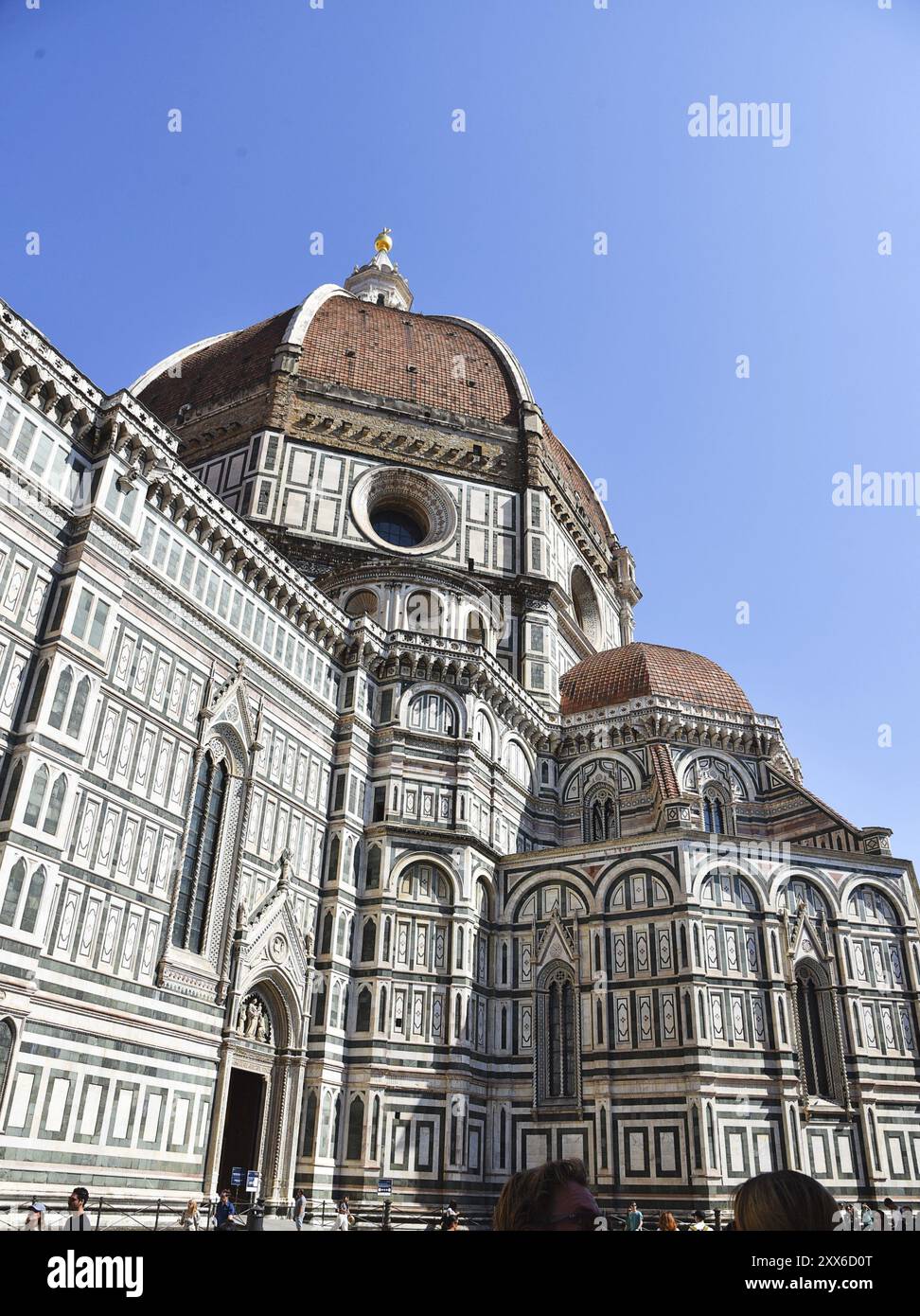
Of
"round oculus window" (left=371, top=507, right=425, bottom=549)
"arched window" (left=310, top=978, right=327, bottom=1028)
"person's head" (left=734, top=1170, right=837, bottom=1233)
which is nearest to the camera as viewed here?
"person's head" (left=734, top=1170, right=837, bottom=1233)

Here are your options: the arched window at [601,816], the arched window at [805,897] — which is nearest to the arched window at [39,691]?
the arched window at [601,816]

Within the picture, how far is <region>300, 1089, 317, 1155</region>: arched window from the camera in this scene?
24344 mm

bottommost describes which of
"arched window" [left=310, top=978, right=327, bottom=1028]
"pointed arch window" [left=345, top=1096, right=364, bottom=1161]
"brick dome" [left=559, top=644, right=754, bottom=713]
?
"pointed arch window" [left=345, top=1096, right=364, bottom=1161]

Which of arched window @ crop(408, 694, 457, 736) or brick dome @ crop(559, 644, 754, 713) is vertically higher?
brick dome @ crop(559, 644, 754, 713)

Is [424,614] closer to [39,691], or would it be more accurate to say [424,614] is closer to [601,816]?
[601,816]

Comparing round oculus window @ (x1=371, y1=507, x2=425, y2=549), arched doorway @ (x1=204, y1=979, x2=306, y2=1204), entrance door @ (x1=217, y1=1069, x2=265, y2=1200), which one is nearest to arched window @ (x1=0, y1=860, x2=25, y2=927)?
arched doorway @ (x1=204, y1=979, x2=306, y2=1204)

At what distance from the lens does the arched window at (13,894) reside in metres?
17.5

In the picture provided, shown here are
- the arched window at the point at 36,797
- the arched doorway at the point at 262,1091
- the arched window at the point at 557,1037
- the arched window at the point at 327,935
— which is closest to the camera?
the arched window at the point at 36,797

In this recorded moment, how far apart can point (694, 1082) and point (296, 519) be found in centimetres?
2350

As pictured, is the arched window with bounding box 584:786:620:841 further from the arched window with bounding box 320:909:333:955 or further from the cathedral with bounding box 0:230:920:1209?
the arched window with bounding box 320:909:333:955

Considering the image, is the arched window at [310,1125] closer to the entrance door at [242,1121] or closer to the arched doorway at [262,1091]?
the arched doorway at [262,1091]

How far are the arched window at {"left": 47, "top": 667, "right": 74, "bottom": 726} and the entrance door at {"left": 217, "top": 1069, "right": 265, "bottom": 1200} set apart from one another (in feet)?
32.5

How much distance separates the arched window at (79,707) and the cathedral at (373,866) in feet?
0.34
